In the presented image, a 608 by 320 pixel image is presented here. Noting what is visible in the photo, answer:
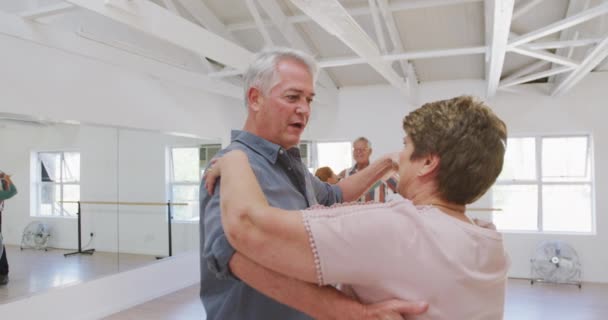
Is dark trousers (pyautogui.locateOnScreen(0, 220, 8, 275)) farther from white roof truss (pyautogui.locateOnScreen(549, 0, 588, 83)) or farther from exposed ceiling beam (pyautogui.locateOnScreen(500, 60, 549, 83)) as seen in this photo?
exposed ceiling beam (pyautogui.locateOnScreen(500, 60, 549, 83))

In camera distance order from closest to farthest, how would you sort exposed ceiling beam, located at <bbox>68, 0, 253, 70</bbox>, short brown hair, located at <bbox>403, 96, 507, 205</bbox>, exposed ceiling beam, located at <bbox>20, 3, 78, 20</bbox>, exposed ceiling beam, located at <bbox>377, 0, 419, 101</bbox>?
short brown hair, located at <bbox>403, 96, 507, 205</bbox>, exposed ceiling beam, located at <bbox>68, 0, 253, 70</bbox>, exposed ceiling beam, located at <bbox>20, 3, 78, 20</bbox>, exposed ceiling beam, located at <bbox>377, 0, 419, 101</bbox>

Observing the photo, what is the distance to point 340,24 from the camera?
2969mm

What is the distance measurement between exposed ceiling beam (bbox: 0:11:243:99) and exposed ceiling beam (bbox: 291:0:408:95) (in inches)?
84.5

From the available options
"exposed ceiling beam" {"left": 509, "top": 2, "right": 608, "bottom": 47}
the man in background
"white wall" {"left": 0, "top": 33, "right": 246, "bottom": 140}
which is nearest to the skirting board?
"white wall" {"left": 0, "top": 33, "right": 246, "bottom": 140}

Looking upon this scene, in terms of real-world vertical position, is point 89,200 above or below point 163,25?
below

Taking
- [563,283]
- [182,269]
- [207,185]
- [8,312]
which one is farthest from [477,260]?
[563,283]

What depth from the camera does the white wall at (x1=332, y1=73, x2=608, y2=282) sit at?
5930 mm

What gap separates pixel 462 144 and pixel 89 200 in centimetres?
464

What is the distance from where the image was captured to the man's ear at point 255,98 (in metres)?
1.22

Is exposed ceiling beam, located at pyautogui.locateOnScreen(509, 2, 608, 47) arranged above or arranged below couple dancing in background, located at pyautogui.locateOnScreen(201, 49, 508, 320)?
above

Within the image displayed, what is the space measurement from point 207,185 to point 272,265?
1.01ft

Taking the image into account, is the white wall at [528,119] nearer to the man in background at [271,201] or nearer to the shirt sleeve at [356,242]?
the man in background at [271,201]

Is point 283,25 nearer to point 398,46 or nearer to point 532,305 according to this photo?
point 398,46

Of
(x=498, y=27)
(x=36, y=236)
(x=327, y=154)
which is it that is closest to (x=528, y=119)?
(x=327, y=154)
